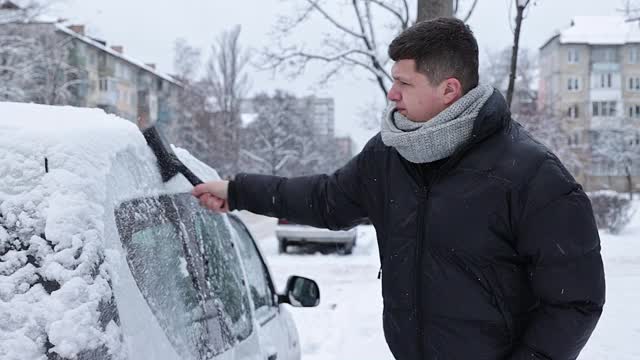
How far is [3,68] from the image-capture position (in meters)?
24.8

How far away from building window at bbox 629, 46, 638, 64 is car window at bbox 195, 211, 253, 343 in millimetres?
74719

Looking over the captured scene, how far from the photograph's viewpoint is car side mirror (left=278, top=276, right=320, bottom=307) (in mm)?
3611

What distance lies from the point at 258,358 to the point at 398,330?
0.64m

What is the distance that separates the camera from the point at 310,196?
108 inches

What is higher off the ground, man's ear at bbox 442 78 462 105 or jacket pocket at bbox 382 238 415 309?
man's ear at bbox 442 78 462 105

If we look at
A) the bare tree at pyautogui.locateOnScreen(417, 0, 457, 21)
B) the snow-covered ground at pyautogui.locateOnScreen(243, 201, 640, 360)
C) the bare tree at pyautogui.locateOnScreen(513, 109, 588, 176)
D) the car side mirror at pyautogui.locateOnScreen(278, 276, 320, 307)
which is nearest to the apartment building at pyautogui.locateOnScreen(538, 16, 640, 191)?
the bare tree at pyautogui.locateOnScreen(513, 109, 588, 176)

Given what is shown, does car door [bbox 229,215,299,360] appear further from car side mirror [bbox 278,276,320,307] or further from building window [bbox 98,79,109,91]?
building window [bbox 98,79,109,91]

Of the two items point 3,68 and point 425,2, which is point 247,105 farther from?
point 425,2

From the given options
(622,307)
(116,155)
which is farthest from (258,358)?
(622,307)

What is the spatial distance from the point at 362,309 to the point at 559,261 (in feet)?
27.5

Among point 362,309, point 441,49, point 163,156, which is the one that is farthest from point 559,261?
point 362,309

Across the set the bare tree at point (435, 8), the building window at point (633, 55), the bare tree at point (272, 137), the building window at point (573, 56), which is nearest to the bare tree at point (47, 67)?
the bare tree at point (272, 137)

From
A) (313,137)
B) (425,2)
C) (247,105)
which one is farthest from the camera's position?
(313,137)

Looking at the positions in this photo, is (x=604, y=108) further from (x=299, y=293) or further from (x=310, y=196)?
(x=310, y=196)
